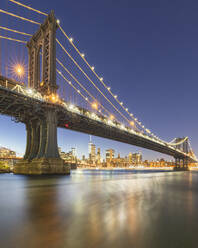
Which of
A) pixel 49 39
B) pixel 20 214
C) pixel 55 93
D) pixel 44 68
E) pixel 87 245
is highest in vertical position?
pixel 49 39

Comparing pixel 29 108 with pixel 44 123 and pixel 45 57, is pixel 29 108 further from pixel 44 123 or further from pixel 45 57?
pixel 45 57

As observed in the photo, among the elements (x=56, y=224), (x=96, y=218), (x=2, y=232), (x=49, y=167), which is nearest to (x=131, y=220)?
(x=96, y=218)

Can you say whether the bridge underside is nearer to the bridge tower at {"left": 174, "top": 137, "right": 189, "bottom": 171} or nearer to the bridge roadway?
the bridge roadway

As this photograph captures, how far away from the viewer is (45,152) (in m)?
28.6

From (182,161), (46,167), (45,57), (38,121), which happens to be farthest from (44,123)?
(182,161)

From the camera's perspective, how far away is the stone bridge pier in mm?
27844

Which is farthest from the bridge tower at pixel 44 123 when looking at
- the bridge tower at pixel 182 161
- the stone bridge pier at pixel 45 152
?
the bridge tower at pixel 182 161

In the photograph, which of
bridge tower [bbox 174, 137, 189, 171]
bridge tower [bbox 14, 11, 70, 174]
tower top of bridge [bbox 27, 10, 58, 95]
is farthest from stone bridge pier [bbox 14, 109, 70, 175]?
bridge tower [bbox 174, 137, 189, 171]

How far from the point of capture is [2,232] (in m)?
4.94

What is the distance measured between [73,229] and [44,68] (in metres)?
31.6

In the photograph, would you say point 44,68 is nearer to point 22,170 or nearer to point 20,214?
point 22,170

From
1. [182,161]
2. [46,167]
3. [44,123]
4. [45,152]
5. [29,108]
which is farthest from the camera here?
[182,161]

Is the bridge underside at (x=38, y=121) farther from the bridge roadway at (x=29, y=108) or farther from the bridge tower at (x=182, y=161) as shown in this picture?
the bridge tower at (x=182, y=161)

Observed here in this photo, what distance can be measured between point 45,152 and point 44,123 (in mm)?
5098
